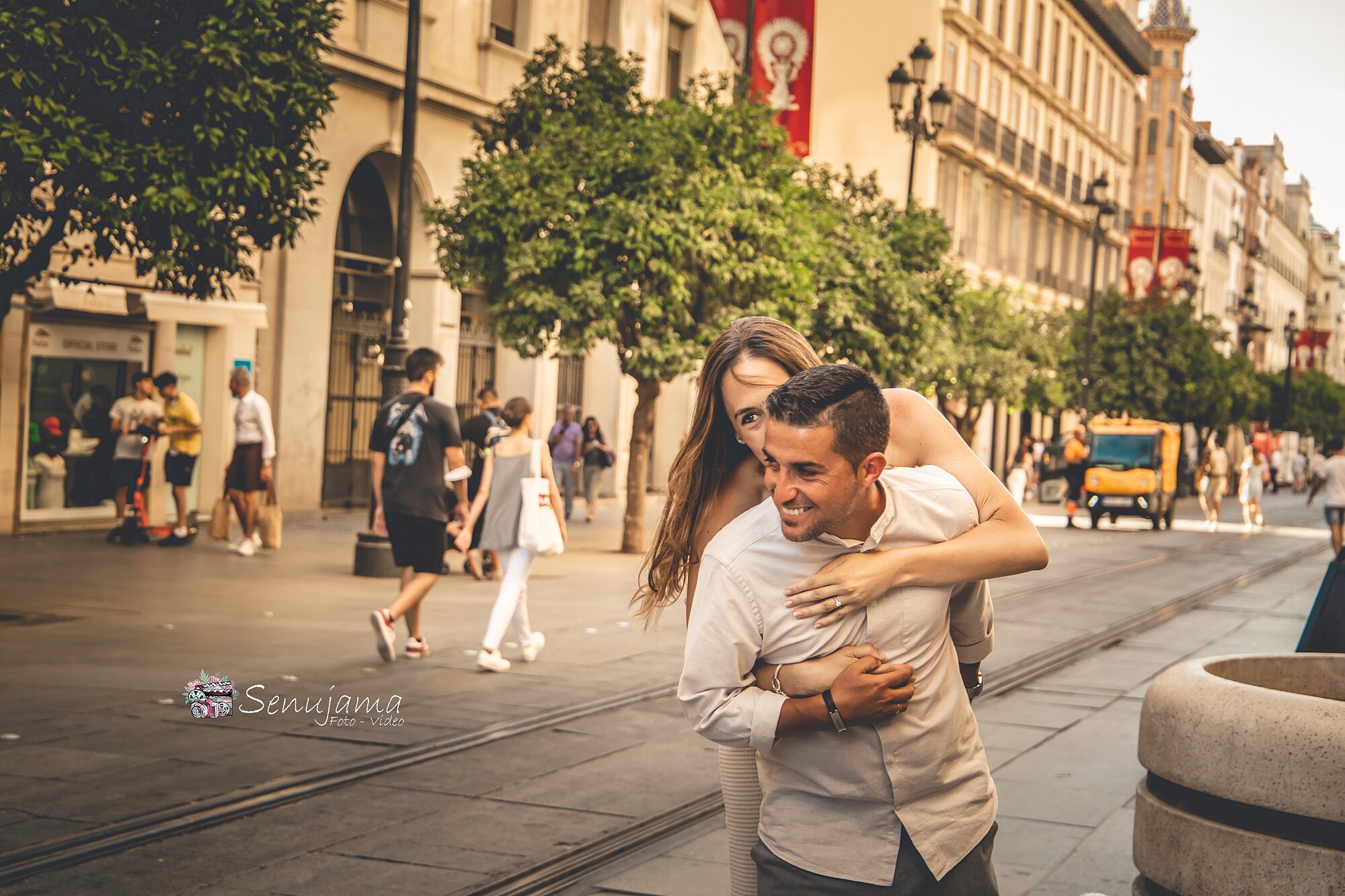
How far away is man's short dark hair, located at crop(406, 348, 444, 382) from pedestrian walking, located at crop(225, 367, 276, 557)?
6.16m

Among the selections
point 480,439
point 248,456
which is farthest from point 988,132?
point 480,439

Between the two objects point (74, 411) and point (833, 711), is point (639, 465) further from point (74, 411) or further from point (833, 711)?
point (833, 711)

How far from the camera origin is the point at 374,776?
6.48 meters

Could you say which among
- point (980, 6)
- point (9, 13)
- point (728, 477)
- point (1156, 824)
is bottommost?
point (1156, 824)

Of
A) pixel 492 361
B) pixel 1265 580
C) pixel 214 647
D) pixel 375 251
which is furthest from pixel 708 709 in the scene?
pixel 492 361

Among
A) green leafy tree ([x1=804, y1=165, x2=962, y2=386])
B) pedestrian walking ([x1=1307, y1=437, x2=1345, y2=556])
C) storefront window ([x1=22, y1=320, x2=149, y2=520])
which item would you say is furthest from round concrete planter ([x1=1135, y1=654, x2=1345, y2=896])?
pedestrian walking ([x1=1307, y1=437, x2=1345, y2=556])

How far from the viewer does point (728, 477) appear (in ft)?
11.2

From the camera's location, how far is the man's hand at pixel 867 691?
256 centimetres

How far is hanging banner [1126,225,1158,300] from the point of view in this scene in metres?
46.4

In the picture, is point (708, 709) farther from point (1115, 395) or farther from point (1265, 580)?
point (1115, 395)

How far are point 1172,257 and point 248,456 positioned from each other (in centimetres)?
3806

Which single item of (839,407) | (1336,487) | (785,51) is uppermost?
(785,51)

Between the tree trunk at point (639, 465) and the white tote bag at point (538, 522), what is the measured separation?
25.9 ft

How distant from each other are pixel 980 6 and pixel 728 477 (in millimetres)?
45456
